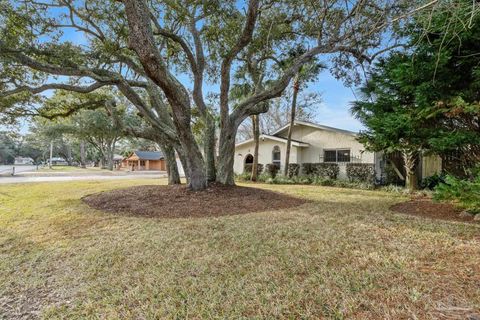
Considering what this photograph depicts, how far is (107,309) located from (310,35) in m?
9.96

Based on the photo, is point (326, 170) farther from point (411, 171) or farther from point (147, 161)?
point (147, 161)

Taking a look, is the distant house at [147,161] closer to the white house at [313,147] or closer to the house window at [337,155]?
the white house at [313,147]

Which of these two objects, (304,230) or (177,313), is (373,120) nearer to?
(304,230)

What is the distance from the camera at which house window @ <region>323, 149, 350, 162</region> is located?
50.9ft

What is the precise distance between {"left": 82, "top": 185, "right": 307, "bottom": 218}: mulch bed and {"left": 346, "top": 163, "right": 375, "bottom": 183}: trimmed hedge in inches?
310

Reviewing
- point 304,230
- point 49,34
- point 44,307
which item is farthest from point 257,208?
point 49,34

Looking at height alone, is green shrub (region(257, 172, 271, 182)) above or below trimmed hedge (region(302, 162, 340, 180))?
below

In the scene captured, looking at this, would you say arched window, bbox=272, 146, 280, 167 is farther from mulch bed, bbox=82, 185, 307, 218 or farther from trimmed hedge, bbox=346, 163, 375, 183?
mulch bed, bbox=82, 185, 307, 218

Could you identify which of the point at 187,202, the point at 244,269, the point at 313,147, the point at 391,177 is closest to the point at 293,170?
the point at 313,147

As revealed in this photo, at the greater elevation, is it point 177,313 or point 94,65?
point 94,65

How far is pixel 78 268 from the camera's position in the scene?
10.9 feet

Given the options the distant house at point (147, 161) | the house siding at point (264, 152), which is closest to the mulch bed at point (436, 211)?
the house siding at point (264, 152)

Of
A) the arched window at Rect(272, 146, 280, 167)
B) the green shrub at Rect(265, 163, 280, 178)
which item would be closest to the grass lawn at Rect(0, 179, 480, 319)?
the green shrub at Rect(265, 163, 280, 178)

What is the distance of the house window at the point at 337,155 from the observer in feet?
50.9
